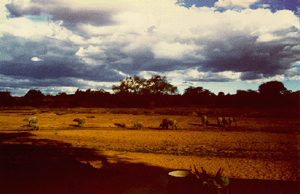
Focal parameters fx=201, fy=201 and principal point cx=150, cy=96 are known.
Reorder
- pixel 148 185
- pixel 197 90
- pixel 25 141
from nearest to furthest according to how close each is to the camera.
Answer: pixel 148 185, pixel 25 141, pixel 197 90

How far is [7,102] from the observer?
41.6 metres

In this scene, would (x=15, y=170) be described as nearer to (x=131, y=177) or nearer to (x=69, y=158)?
(x=69, y=158)

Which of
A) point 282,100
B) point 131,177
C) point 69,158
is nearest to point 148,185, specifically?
point 131,177

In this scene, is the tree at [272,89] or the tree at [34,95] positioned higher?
the tree at [272,89]

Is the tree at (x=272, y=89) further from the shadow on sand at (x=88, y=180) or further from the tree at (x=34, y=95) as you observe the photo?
the tree at (x=34, y=95)

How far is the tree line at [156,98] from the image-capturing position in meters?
42.0

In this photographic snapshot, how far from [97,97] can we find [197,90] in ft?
119

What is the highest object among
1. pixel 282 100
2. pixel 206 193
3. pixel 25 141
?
pixel 282 100

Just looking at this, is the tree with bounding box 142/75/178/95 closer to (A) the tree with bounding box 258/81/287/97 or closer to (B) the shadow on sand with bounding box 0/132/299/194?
(A) the tree with bounding box 258/81/287/97

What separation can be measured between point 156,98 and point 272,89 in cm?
3168

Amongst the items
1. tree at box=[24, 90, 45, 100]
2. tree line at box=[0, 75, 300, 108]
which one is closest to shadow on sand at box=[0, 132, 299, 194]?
tree line at box=[0, 75, 300, 108]

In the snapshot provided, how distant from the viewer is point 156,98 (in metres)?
64.0

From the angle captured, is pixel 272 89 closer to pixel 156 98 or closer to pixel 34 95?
pixel 156 98

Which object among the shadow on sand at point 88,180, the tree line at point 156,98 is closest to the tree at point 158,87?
the tree line at point 156,98
